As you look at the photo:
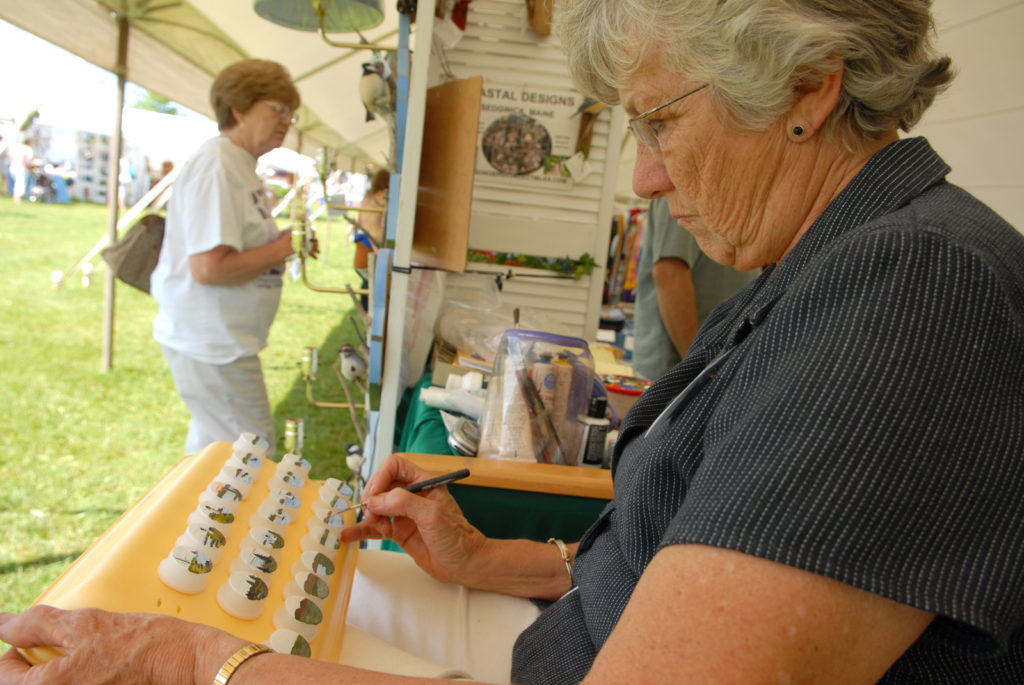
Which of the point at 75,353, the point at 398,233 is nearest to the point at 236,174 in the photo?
the point at 398,233

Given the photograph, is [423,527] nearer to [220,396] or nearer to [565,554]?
[565,554]

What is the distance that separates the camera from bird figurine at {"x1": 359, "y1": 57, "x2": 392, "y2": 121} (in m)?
2.12

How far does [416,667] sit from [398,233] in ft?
3.64

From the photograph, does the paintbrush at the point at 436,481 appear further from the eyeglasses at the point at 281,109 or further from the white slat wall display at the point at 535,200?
the eyeglasses at the point at 281,109

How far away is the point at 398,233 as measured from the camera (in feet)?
6.00

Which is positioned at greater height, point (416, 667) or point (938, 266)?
point (938, 266)

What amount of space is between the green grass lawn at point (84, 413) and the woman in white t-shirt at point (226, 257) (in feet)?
2.69

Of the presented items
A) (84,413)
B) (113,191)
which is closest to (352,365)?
(84,413)

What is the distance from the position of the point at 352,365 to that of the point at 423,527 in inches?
45.9

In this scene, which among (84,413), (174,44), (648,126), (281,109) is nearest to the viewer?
(648,126)

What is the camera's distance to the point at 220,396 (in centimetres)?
307

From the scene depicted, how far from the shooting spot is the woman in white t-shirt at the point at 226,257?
282cm

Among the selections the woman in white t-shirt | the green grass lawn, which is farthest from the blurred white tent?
the green grass lawn

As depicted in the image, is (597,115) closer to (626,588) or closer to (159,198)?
(626,588)
